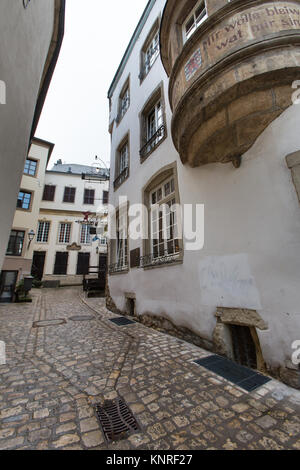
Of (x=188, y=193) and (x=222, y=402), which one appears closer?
(x=222, y=402)

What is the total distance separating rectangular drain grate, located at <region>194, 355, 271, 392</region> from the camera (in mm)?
2369

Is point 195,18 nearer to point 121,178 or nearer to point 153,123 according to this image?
point 153,123

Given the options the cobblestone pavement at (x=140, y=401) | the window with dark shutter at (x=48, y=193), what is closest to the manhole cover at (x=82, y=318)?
the cobblestone pavement at (x=140, y=401)

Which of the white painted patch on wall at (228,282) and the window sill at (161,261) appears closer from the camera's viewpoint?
the white painted patch on wall at (228,282)

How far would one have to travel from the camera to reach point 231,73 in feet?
8.50

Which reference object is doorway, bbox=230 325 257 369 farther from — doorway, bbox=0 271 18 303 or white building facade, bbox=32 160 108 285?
white building facade, bbox=32 160 108 285

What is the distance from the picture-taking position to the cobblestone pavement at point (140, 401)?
1583 mm

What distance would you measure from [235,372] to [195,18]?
20.5 ft

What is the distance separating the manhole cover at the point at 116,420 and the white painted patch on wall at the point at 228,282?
203 cm

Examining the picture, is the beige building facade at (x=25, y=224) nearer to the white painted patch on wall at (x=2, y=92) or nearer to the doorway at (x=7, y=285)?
the doorway at (x=7, y=285)

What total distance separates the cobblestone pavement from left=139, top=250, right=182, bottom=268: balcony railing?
1.75 meters

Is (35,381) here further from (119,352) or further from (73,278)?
(73,278)
